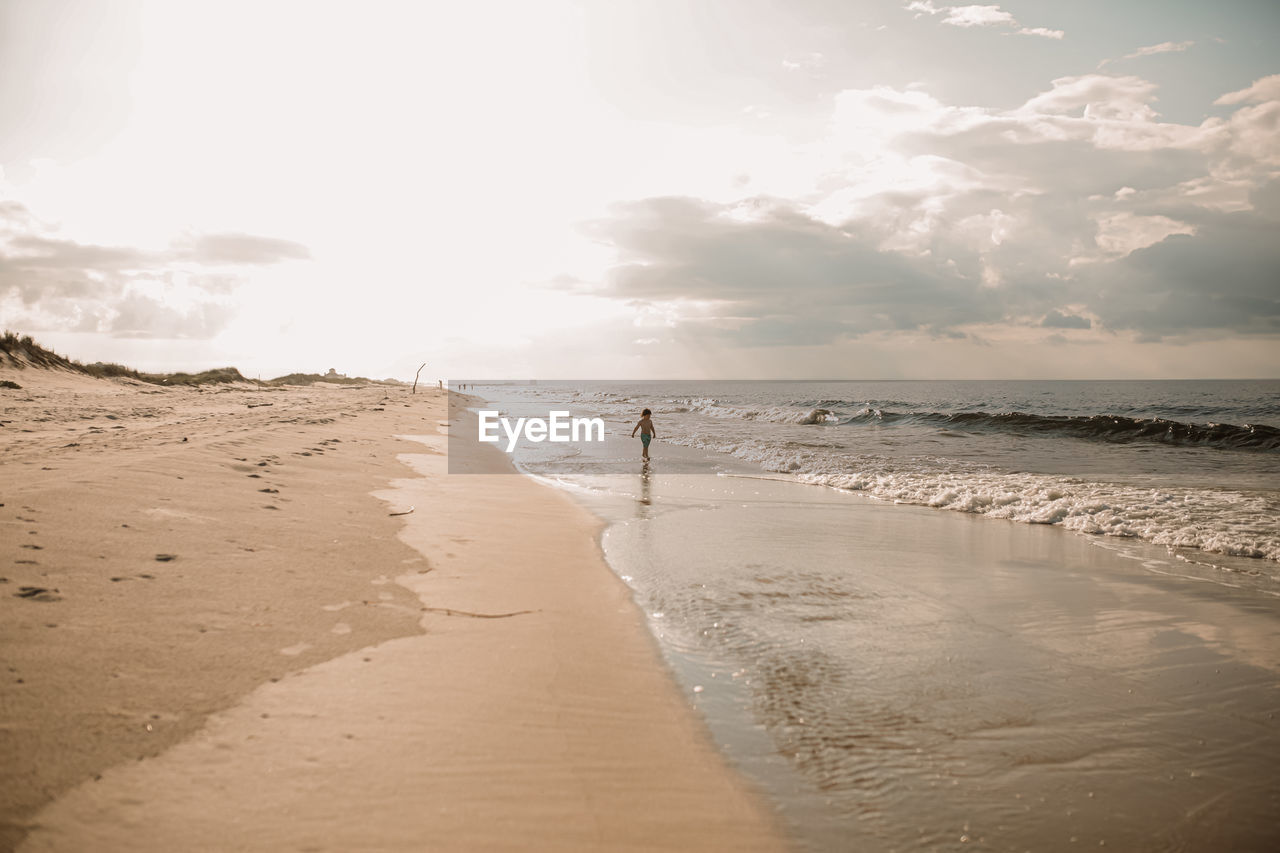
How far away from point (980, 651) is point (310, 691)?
5104 millimetres

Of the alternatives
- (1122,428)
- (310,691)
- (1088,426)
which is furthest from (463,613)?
(1088,426)

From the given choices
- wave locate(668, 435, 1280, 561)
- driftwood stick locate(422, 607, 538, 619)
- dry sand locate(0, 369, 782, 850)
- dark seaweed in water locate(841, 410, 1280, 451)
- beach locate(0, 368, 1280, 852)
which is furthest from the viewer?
dark seaweed in water locate(841, 410, 1280, 451)

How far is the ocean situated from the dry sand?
2.26ft

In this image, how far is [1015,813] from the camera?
11.1 feet

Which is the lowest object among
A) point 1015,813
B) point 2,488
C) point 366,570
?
point 1015,813

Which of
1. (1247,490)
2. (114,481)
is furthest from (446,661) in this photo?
(1247,490)

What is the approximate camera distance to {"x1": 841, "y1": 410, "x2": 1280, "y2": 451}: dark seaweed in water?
1024 inches

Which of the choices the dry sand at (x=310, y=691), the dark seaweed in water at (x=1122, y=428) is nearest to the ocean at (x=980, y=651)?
the dry sand at (x=310, y=691)

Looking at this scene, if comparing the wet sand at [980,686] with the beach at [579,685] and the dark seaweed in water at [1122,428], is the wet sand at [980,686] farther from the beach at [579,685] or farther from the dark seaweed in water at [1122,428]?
the dark seaweed in water at [1122,428]

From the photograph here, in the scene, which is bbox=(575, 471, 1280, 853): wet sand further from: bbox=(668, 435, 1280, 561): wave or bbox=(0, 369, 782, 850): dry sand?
bbox=(668, 435, 1280, 561): wave

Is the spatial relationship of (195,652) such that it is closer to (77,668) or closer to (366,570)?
(77,668)

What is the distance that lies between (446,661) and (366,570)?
7.27 feet

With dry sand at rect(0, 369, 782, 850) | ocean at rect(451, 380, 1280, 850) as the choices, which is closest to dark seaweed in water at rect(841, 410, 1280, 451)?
ocean at rect(451, 380, 1280, 850)

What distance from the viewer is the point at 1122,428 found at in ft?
101
